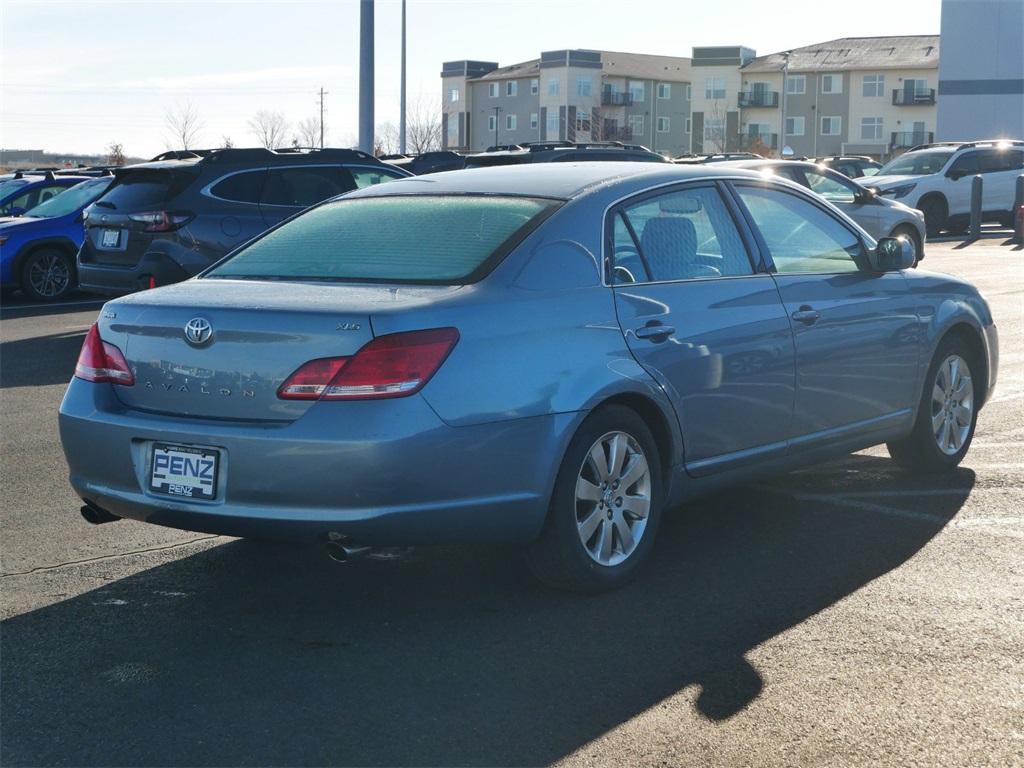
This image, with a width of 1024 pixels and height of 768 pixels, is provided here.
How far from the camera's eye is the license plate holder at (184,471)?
473cm

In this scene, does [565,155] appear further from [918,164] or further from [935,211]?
[918,164]

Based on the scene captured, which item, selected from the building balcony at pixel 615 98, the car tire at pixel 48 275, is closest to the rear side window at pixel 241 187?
the car tire at pixel 48 275

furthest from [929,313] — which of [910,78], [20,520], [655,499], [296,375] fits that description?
[910,78]

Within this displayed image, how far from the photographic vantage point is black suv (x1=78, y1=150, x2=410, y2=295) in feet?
42.2

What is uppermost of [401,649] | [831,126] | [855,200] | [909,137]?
[831,126]

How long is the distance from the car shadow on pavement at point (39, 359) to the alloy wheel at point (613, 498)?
6.59 metres

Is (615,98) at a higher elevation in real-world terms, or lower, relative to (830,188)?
higher

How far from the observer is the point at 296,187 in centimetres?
1360

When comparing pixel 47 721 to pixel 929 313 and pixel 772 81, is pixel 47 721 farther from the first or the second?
pixel 772 81

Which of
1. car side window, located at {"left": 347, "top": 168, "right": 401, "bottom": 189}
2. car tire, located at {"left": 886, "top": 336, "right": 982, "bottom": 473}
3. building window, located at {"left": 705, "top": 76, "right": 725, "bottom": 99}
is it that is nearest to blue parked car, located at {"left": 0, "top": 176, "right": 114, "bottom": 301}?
car side window, located at {"left": 347, "top": 168, "right": 401, "bottom": 189}

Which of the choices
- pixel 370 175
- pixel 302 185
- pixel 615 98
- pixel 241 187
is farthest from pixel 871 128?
pixel 241 187

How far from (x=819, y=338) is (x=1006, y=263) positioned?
16872mm

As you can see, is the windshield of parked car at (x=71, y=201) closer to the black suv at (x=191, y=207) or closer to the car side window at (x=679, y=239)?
the black suv at (x=191, y=207)

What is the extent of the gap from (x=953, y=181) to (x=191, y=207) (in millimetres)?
19992
